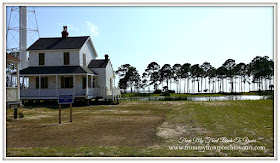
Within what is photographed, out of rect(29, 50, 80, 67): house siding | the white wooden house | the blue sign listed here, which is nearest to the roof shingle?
the white wooden house

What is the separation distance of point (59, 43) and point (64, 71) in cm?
480

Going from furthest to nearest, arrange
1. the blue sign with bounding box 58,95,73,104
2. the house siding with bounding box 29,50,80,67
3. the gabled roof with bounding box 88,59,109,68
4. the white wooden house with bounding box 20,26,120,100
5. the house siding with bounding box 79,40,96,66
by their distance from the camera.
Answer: the gabled roof with bounding box 88,59,109,68 < the house siding with bounding box 79,40,96,66 < the house siding with bounding box 29,50,80,67 < the white wooden house with bounding box 20,26,120,100 < the blue sign with bounding box 58,95,73,104

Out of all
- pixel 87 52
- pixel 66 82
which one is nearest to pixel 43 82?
pixel 66 82

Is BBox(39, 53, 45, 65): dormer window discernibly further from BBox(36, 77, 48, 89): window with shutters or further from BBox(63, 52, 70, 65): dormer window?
BBox(63, 52, 70, 65): dormer window

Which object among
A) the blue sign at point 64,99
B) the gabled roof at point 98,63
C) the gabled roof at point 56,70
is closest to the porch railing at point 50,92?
the gabled roof at point 56,70

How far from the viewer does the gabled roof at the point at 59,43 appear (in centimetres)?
2612

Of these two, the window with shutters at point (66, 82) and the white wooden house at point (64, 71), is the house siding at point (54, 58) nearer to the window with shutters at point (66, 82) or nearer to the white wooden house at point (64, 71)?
the white wooden house at point (64, 71)

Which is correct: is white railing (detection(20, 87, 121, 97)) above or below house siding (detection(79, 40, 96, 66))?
below

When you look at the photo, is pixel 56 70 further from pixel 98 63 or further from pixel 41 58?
pixel 98 63

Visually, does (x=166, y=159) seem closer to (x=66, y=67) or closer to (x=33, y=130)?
(x=33, y=130)

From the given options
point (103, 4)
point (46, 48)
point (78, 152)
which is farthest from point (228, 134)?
point (46, 48)

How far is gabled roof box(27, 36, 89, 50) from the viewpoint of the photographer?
85.7 ft

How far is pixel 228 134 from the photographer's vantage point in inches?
324

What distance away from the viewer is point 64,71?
950 inches
